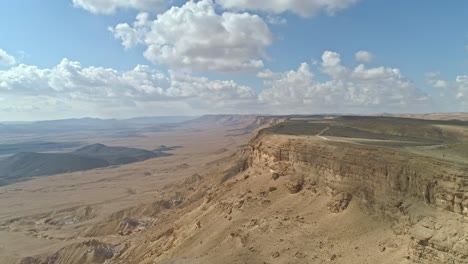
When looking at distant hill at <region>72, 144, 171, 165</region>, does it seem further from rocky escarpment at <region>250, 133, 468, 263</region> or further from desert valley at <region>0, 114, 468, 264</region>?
rocky escarpment at <region>250, 133, 468, 263</region>

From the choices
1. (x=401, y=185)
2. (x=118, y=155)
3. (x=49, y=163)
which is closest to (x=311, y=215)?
(x=401, y=185)

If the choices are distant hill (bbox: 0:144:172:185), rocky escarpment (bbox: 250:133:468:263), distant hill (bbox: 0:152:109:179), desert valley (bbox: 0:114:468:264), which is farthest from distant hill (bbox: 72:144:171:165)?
rocky escarpment (bbox: 250:133:468:263)

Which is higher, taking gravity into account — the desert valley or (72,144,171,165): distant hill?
the desert valley

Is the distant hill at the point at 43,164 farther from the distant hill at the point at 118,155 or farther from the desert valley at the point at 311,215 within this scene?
the desert valley at the point at 311,215

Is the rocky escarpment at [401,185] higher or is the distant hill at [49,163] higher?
the rocky escarpment at [401,185]

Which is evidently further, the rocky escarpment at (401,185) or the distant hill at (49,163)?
the distant hill at (49,163)

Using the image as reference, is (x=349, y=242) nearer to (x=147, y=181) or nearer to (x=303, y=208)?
(x=303, y=208)

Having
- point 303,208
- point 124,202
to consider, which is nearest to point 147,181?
point 124,202

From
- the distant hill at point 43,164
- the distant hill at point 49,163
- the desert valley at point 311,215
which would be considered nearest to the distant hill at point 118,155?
the distant hill at point 49,163
